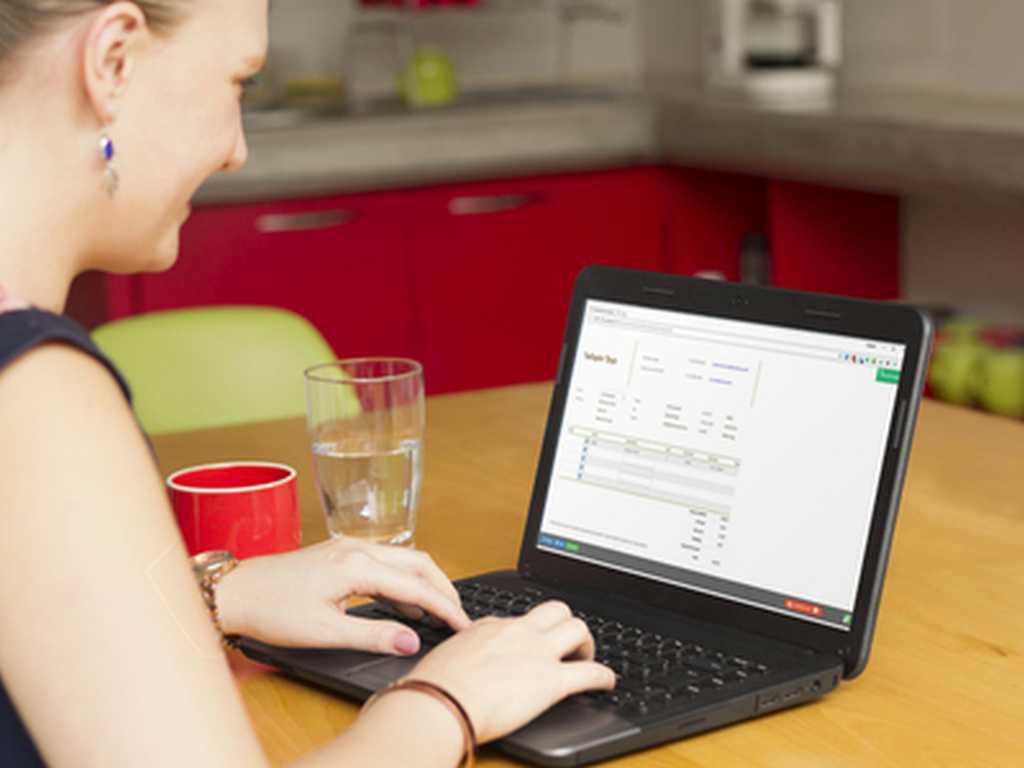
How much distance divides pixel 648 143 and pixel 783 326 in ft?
8.61

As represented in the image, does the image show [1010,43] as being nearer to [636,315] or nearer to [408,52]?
[408,52]

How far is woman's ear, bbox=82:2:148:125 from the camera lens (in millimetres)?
793

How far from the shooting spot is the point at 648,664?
979 millimetres

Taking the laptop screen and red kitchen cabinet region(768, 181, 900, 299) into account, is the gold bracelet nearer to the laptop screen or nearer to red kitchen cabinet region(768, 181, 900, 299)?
the laptop screen

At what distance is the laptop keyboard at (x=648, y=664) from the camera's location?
93 centimetres

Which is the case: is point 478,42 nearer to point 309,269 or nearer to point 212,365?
point 309,269

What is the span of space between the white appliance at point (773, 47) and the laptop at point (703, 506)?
250 cm

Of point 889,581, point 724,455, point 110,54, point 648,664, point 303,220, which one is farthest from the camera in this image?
point 303,220

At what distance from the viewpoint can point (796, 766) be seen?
0.87 m

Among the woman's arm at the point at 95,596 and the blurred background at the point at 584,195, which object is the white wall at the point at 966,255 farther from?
the woman's arm at the point at 95,596

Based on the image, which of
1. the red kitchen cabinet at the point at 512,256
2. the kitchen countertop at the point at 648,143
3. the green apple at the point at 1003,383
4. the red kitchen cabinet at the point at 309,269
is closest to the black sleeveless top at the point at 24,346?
the kitchen countertop at the point at 648,143

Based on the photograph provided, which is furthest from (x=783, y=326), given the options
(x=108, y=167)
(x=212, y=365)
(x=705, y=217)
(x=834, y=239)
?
(x=705, y=217)

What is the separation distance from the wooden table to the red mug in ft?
0.42

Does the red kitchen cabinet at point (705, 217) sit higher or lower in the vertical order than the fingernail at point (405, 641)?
lower
